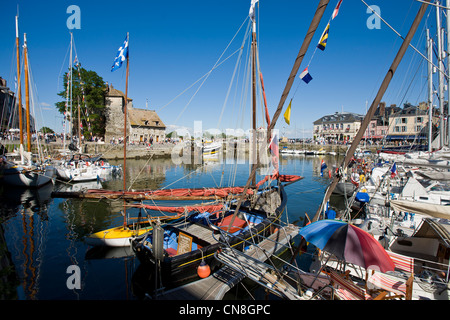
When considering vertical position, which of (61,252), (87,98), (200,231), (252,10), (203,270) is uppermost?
(87,98)

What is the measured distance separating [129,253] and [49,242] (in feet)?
17.3

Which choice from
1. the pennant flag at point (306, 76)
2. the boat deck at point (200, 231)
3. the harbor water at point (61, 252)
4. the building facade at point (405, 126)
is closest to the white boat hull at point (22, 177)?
the harbor water at point (61, 252)

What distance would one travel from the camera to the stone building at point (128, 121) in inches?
2566

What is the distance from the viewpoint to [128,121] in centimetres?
6469

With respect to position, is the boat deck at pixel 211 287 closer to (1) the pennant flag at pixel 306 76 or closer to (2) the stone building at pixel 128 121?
(1) the pennant flag at pixel 306 76

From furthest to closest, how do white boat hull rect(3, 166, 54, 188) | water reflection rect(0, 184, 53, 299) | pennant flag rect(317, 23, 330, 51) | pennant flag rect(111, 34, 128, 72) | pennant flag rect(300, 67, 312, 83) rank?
white boat hull rect(3, 166, 54, 188), pennant flag rect(111, 34, 128, 72), pennant flag rect(300, 67, 312, 83), water reflection rect(0, 184, 53, 299), pennant flag rect(317, 23, 330, 51)

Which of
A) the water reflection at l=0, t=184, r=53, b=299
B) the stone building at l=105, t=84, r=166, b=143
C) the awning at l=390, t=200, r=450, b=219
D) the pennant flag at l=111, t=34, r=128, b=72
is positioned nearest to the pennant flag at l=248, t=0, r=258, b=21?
the pennant flag at l=111, t=34, r=128, b=72

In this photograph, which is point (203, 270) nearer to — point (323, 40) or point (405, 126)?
point (323, 40)

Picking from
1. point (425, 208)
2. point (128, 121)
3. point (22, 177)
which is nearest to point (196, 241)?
point (425, 208)

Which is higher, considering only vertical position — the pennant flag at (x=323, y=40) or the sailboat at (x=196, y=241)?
the pennant flag at (x=323, y=40)

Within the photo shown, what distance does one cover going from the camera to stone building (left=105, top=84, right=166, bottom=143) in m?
65.2

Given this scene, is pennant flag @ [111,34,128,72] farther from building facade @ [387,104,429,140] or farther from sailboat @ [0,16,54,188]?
building facade @ [387,104,429,140]

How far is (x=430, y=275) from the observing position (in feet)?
23.1

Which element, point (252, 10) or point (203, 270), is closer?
point (203, 270)
